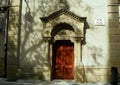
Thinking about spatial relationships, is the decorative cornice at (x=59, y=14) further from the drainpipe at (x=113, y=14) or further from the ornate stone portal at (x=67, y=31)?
the drainpipe at (x=113, y=14)

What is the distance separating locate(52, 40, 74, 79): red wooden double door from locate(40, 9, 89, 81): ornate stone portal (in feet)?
0.94

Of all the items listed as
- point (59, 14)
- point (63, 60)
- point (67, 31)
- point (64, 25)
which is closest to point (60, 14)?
point (59, 14)

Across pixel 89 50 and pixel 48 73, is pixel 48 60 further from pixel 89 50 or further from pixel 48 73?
pixel 89 50

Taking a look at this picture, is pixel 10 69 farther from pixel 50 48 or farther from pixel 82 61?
pixel 82 61

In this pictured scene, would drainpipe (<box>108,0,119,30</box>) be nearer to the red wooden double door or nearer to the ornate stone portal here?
Answer: the ornate stone portal

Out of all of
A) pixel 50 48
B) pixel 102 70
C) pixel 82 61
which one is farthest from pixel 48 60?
pixel 102 70

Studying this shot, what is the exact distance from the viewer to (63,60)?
1762 centimetres

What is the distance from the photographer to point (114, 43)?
16703mm

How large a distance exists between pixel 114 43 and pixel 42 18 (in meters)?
4.39

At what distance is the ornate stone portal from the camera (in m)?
16.9

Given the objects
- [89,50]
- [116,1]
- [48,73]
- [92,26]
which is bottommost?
[48,73]

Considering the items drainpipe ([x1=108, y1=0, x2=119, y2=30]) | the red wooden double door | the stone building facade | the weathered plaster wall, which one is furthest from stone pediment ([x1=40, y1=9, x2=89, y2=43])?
drainpipe ([x1=108, y1=0, x2=119, y2=30])

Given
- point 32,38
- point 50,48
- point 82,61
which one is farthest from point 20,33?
point 82,61

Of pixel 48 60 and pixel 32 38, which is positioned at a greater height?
pixel 32 38
